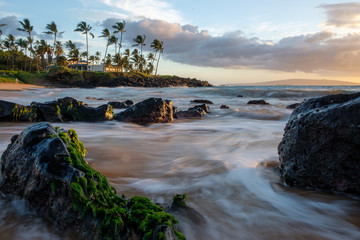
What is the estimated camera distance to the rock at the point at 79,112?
22.8 feet

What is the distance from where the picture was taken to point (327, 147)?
7.80 feet

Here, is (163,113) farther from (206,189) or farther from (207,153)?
(206,189)

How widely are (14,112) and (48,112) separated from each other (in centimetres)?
79

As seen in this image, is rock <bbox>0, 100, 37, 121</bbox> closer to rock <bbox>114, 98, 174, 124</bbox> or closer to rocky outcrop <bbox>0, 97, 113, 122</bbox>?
rocky outcrop <bbox>0, 97, 113, 122</bbox>

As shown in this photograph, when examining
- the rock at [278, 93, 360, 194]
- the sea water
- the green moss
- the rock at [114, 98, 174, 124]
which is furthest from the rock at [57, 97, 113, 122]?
the rock at [278, 93, 360, 194]

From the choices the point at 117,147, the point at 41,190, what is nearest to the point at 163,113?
the point at 117,147

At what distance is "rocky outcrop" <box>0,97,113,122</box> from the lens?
6340 millimetres

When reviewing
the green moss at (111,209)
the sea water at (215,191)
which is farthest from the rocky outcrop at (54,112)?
the green moss at (111,209)

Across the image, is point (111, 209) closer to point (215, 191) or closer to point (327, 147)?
point (215, 191)

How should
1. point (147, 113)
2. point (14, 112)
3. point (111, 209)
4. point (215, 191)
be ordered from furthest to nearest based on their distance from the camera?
point (147, 113) < point (14, 112) < point (215, 191) < point (111, 209)

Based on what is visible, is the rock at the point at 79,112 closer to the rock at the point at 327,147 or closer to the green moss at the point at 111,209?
the green moss at the point at 111,209

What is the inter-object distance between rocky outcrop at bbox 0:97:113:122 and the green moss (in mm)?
5565

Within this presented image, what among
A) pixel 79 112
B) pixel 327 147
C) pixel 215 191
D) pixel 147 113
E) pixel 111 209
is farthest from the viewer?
pixel 147 113

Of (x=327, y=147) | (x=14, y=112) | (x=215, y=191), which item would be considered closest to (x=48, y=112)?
(x=14, y=112)
